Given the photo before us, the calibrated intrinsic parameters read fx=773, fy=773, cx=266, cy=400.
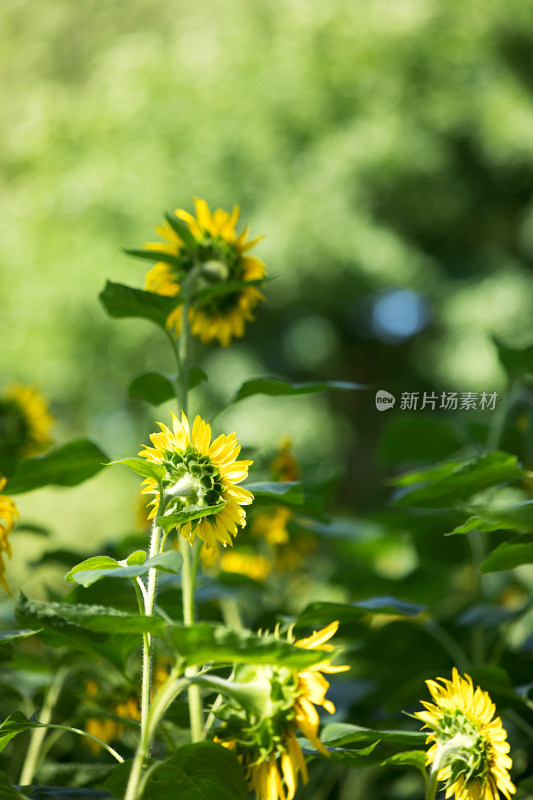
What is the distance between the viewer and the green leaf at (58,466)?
0.47 metres

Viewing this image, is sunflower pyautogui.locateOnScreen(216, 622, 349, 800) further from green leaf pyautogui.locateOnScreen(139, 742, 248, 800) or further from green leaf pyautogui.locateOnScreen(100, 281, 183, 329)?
green leaf pyautogui.locateOnScreen(100, 281, 183, 329)

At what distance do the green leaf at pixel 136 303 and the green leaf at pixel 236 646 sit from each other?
0.80 feet

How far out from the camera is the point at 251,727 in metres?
0.30

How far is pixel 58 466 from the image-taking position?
0.47 meters

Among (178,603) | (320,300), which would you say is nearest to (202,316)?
(178,603)

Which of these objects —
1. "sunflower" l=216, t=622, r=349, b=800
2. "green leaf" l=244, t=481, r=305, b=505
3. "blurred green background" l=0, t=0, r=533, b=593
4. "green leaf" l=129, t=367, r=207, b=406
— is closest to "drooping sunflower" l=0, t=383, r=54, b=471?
"green leaf" l=129, t=367, r=207, b=406

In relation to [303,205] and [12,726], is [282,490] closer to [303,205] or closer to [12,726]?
[12,726]

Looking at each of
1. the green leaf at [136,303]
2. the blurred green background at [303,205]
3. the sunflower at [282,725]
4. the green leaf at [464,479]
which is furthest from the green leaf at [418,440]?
the blurred green background at [303,205]

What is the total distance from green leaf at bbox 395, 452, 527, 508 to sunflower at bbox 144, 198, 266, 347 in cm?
17

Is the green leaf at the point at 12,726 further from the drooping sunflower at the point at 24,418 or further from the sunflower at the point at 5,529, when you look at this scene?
the drooping sunflower at the point at 24,418

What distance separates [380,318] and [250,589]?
13.4ft

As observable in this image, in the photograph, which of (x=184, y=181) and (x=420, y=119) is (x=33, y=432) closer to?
(x=184, y=181)

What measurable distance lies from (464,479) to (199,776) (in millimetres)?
231

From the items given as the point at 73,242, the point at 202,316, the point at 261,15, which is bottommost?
the point at 202,316
